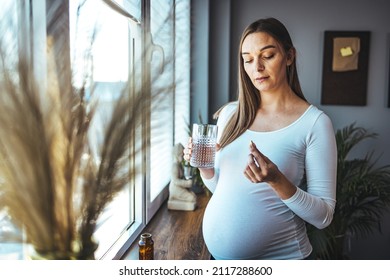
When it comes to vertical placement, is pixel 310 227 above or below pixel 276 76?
below

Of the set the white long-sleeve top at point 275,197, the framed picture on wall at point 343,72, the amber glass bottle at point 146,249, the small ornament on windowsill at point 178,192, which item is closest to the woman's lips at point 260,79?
the white long-sleeve top at point 275,197

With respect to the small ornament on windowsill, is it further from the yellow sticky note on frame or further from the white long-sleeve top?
the yellow sticky note on frame

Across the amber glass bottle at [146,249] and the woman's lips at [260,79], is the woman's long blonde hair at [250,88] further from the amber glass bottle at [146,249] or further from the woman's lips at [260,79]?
the amber glass bottle at [146,249]

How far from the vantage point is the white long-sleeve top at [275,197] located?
0.72 m

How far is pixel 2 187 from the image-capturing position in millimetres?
317

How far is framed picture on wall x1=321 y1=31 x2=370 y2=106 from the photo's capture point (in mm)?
1632

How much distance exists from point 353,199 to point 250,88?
103cm

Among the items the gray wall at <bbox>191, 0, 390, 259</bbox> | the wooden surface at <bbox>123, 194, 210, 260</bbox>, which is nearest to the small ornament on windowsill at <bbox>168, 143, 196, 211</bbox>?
the wooden surface at <bbox>123, 194, 210, 260</bbox>

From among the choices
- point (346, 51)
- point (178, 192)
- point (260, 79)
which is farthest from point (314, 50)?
point (260, 79)

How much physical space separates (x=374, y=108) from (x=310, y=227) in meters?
0.61

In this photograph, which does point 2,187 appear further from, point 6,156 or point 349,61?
point 349,61

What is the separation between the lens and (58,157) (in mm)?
327

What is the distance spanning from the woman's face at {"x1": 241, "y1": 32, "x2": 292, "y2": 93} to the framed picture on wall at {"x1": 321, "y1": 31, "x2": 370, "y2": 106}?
3.11 feet
